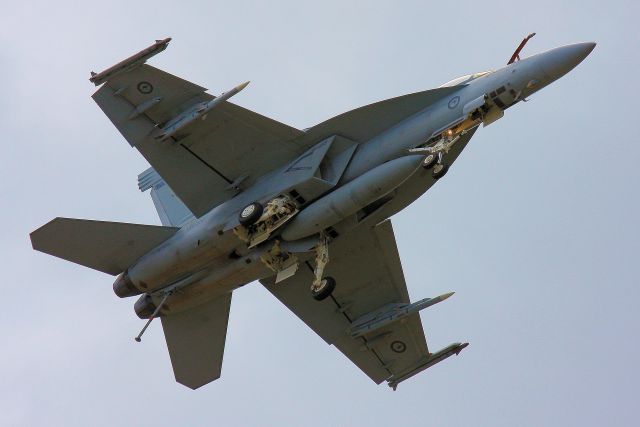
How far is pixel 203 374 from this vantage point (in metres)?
27.2

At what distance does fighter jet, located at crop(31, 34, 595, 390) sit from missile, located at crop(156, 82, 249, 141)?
0.03 m

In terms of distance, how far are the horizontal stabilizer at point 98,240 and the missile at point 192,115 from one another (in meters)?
2.32

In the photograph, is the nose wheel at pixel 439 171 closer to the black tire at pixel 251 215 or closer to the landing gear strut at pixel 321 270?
the landing gear strut at pixel 321 270

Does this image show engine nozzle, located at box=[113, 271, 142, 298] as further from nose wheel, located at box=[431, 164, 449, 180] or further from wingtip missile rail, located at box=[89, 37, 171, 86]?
nose wheel, located at box=[431, 164, 449, 180]

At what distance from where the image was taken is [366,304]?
27.7 meters

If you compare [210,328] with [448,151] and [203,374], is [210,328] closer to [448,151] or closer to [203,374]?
[203,374]

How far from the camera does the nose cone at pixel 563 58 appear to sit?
73.2 feet

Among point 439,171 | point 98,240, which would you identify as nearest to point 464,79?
point 439,171

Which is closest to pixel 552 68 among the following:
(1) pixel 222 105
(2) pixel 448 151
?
(2) pixel 448 151

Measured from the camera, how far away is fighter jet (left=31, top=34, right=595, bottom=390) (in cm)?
2288

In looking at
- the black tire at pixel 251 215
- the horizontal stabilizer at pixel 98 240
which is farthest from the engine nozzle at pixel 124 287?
the black tire at pixel 251 215

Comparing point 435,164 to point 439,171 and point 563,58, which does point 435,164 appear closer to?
point 439,171

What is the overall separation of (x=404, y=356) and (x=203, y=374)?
485 cm

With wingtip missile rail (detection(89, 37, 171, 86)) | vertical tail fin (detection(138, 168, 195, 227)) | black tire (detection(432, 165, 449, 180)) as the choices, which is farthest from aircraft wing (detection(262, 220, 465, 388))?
wingtip missile rail (detection(89, 37, 171, 86))
